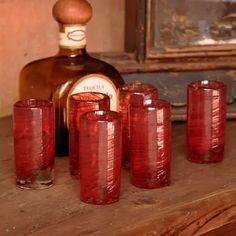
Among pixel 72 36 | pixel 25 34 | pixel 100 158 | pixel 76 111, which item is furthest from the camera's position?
pixel 25 34

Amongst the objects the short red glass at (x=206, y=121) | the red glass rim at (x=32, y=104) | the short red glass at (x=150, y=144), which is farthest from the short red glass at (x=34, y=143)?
the short red glass at (x=206, y=121)

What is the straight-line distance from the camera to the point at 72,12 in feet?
3.46

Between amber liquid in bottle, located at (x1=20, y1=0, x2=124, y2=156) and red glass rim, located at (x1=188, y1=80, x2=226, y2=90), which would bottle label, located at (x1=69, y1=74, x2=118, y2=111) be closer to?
amber liquid in bottle, located at (x1=20, y1=0, x2=124, y2=156)

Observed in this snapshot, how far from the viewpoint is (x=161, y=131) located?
2.98 feet

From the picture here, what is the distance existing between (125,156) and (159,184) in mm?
108

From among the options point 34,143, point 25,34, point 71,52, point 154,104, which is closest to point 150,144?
point 154,104

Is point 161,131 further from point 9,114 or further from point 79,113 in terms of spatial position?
point 9,114

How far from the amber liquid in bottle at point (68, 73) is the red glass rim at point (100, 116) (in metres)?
0.17

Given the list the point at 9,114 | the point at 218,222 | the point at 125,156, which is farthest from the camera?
the point at 9,114

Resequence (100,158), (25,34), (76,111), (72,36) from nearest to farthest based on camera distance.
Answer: (100,158), (76,111), (72,36), (25,34)

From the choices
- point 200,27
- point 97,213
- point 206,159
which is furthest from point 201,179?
point 200,27

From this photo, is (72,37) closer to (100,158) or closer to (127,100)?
(127,100)

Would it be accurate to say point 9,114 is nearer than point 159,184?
No

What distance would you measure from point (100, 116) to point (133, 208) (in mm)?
136
